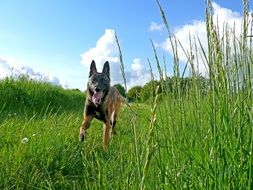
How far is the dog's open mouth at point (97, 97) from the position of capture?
26.2 feet

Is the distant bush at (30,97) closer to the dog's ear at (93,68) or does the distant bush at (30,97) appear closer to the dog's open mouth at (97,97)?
the dog's ear at (93,68)

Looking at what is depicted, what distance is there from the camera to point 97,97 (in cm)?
812

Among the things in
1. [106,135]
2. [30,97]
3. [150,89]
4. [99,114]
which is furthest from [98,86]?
[150,89]

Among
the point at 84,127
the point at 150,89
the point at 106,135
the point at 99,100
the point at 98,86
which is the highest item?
the point at 98,86

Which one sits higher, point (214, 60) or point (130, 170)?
point (214, 60)

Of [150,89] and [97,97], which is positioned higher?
[97,97]

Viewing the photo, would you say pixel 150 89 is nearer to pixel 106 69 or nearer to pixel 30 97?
pixel 106 69

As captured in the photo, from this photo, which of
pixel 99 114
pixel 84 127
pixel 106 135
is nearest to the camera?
pixel 106 135

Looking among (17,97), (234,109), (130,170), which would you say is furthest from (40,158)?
(17,97)

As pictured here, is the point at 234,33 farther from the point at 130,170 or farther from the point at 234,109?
the point at 130,170

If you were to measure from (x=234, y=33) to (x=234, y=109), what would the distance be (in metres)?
0.52

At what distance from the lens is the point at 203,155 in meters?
2.01

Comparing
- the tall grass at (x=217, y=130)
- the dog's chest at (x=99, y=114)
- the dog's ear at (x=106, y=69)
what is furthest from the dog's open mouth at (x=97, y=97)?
the tall grass at (x=217, y=130)

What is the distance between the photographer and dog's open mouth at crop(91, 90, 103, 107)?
7998mm
